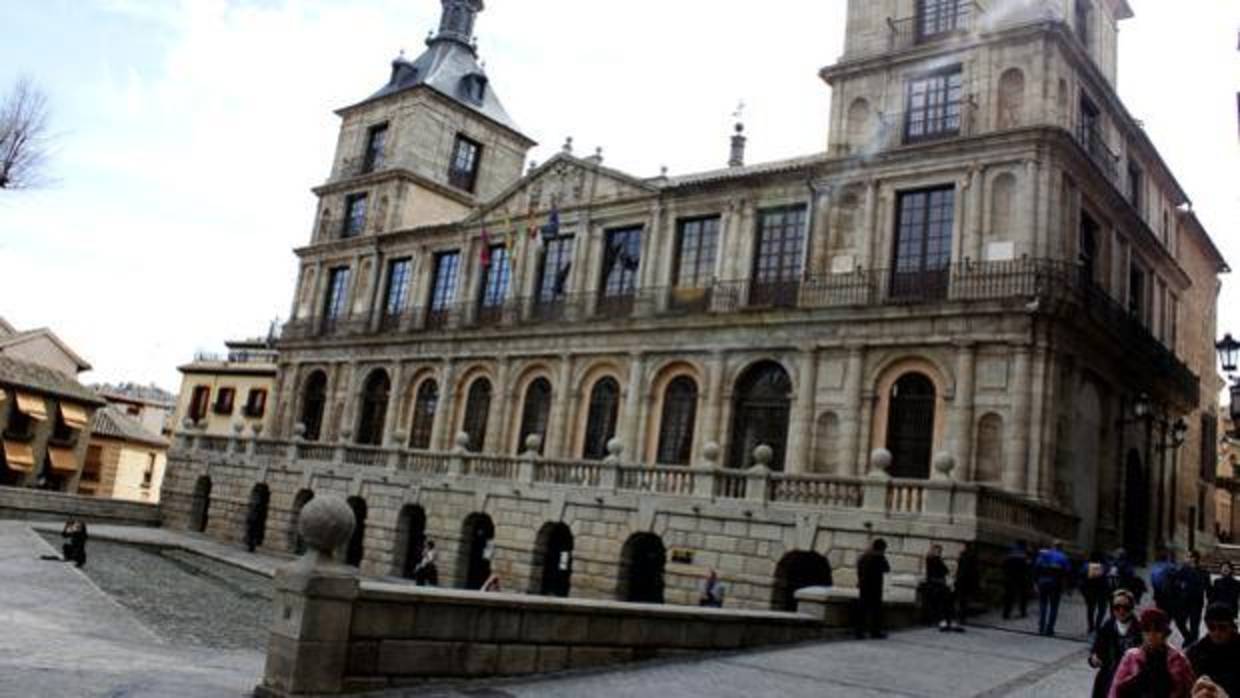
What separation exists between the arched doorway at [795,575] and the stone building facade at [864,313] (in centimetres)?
26

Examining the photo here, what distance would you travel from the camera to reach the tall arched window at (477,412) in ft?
106

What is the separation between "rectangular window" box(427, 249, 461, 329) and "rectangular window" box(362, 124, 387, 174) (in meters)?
6.34

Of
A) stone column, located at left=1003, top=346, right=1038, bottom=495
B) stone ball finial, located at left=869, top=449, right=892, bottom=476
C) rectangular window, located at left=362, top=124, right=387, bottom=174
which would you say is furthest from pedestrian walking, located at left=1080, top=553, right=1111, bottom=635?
rectangular window, located at left=362, top=124, right=387, bottom=174

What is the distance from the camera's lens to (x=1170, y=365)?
28.7 meters

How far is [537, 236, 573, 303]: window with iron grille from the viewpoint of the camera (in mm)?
31812

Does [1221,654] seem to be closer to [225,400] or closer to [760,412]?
[760,412]

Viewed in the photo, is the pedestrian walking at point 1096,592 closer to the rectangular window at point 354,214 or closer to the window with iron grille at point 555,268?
the window with iron grille at point 555,268

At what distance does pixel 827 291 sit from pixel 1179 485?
47.2 ft

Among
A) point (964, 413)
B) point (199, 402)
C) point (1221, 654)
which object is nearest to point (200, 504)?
point (199, 402)

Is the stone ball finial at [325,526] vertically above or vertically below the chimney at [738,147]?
below

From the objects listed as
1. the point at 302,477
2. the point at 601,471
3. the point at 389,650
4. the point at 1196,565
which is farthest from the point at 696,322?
the point at 389,650

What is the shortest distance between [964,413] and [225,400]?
40.2 metres

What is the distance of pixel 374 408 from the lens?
36344 mm

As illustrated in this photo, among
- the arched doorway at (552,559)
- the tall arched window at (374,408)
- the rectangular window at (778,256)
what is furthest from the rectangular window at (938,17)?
the tall arched window at (374,408)
